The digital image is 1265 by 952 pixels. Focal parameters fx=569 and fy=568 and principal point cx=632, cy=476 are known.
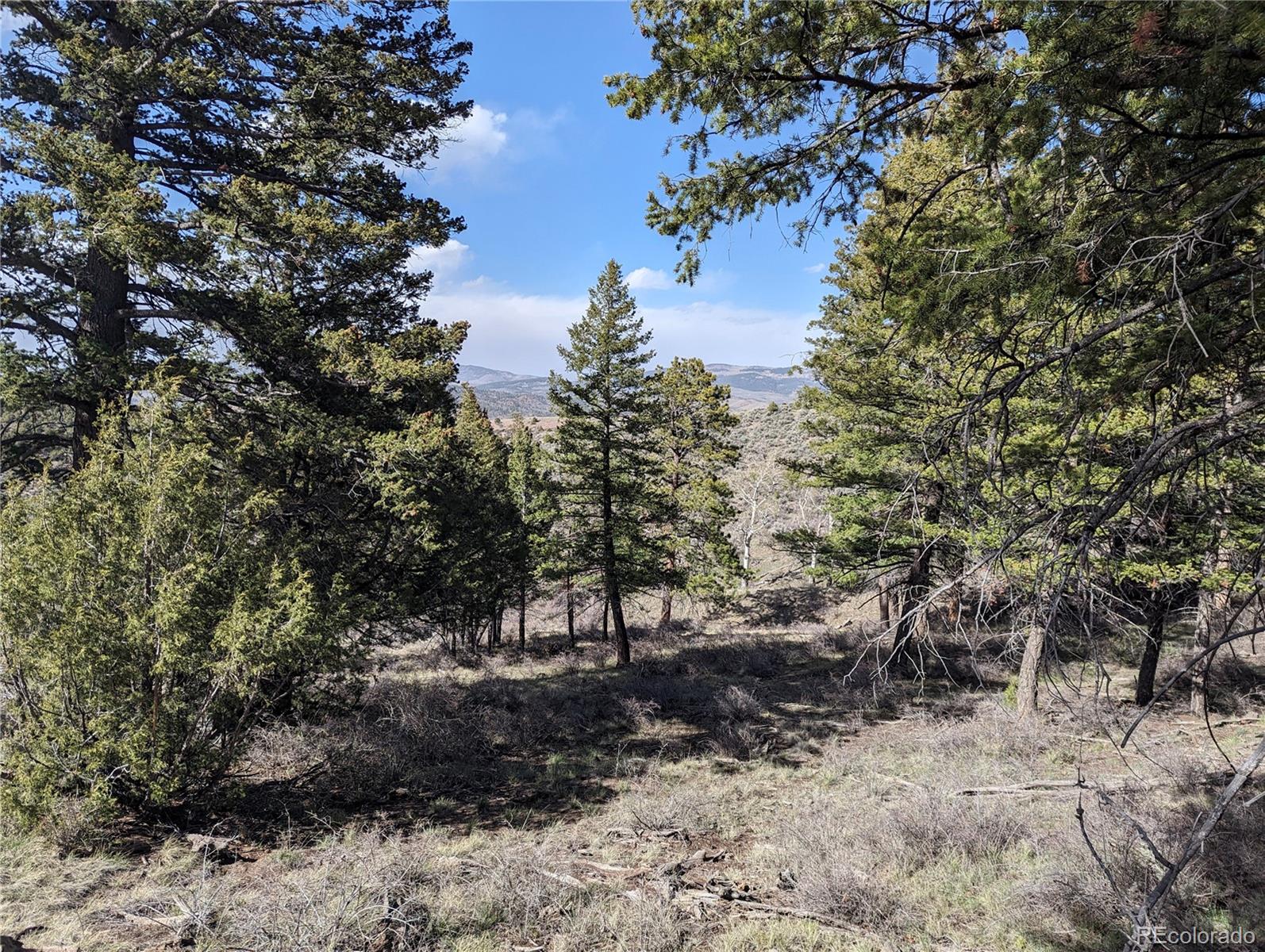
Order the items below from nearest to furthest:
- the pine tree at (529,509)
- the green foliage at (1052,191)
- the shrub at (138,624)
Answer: the green foliage at (1052,191) < the shrub at (138,624) < the pine tree at (529,509)

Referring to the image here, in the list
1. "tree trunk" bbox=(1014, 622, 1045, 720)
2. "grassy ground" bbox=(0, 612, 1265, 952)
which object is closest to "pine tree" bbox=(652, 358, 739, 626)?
"grassy ground" bbox=(0, 612, 1265, 952)

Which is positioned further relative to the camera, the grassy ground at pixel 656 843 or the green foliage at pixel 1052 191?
the grassy ground at pixel 656 843

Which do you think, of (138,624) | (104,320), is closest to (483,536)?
(104,320)

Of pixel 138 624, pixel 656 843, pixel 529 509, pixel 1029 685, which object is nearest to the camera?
pixel 138 624

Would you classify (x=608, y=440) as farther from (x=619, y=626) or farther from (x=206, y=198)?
(x=206, y=198)

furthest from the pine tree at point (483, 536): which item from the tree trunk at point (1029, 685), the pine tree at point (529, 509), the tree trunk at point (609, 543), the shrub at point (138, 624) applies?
the tree trunk at point (1029, 685)

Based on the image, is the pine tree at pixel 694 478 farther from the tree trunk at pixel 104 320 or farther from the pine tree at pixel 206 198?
the tree trunk at pixel 104 320

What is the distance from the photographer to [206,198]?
927cm

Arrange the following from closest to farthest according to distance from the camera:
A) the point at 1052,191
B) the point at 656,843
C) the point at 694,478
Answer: the point at 1052,191 < the point at 656,843 < the point at 694,478

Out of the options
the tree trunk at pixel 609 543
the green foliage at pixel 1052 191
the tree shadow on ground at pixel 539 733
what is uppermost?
the green foliage at pixel 1052 191

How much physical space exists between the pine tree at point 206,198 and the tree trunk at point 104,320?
0.09 feet

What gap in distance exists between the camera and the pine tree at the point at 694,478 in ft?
64.3

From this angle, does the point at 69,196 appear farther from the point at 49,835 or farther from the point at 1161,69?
the point at 1161,69

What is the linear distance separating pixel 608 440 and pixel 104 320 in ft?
39.1
